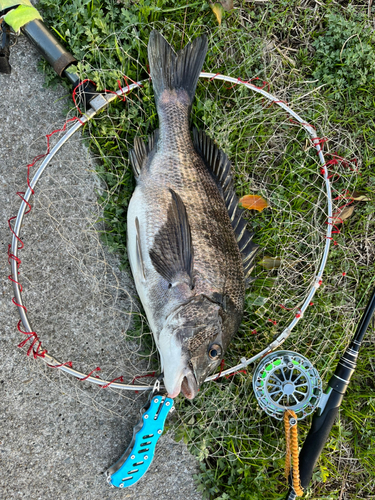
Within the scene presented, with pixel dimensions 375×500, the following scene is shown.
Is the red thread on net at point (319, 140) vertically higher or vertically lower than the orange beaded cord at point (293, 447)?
higher

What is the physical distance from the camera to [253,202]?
3070 millimetres

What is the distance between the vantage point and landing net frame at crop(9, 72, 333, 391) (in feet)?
8.28

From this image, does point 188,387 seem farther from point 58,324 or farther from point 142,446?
point 58,324

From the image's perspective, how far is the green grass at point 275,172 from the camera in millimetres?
2824

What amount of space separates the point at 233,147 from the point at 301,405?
79.2 inches

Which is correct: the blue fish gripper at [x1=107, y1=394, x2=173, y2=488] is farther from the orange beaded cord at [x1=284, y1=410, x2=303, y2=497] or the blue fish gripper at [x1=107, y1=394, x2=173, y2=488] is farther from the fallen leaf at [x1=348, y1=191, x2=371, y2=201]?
the fallen leaf at [x1=348, y1=191, x2=371, y2=201]

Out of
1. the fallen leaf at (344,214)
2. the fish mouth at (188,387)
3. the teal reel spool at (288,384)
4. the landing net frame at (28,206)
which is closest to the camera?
the fish mouth at (188,387)

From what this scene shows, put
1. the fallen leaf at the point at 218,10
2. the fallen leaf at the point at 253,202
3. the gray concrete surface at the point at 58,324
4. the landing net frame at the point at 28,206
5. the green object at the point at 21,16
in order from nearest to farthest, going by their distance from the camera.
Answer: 1. the green object at the point at 21,16
2. the landing net frame at the point at 28,206
3. the gray concrete surface at the point at 58,324
4. the fallen leaf at the point at 218,10
5. the fallen leaf at the point at 253,202

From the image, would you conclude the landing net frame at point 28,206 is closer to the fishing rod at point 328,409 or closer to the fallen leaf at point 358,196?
the fallen leaf at point 358,196

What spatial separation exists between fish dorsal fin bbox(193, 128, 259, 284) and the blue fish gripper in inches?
41.3

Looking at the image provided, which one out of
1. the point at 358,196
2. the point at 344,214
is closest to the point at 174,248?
the point at 344,214

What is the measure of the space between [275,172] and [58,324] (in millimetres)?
2022

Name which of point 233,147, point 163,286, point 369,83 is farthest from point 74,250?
point 369,83

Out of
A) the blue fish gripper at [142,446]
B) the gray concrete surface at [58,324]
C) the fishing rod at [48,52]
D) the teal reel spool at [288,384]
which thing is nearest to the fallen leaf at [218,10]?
the fishing rod at [48,52]
